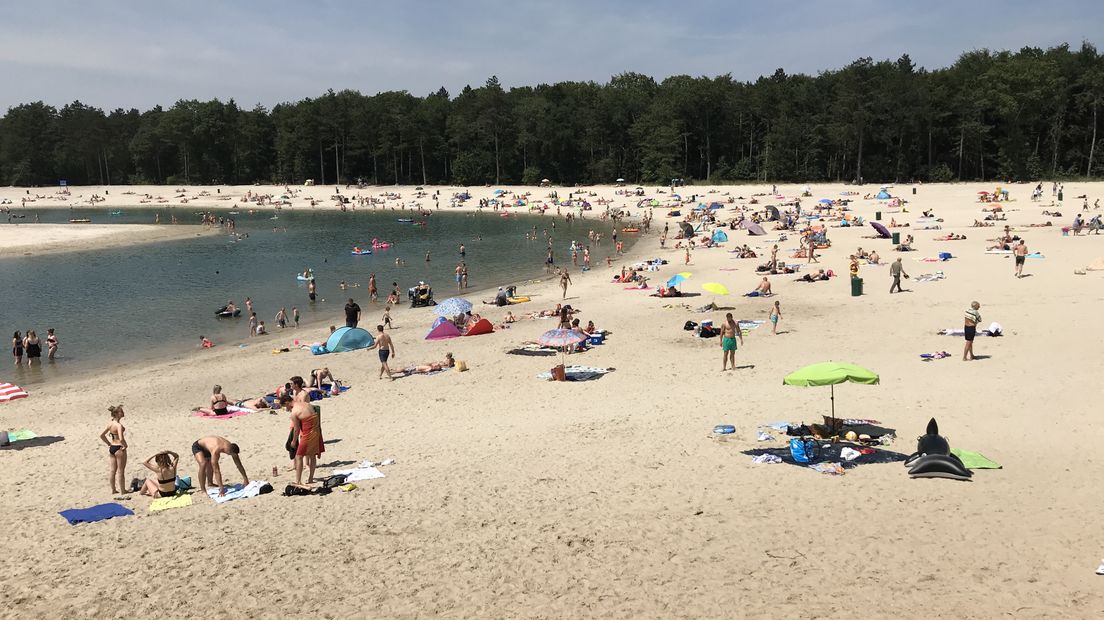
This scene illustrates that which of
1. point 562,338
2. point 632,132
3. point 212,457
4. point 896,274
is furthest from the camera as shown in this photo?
point 632,132

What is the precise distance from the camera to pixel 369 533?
9359 millimetres

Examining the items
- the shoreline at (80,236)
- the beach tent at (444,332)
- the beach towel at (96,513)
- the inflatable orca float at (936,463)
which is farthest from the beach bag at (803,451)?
the shoreline at (80,236)

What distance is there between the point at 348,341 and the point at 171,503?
11.7 m

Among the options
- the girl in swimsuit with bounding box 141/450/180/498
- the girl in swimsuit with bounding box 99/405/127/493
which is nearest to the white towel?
the girl in swimsuit with bounding box 141/450/180/498

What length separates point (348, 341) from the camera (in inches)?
874

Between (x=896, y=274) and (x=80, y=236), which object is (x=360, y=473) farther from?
(x=80, y=236)

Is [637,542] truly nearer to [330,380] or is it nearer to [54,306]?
[330,380]

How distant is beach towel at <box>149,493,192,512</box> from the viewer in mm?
10516

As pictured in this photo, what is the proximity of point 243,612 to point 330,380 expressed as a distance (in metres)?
11.0

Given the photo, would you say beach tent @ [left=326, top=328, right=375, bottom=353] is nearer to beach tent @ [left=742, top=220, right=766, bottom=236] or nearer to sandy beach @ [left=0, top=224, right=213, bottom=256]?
beach tent @ [left=742, top=220, right=766, bottom=236]

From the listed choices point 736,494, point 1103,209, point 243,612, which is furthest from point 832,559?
point 1103,209

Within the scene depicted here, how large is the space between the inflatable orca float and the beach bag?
1.23 meters

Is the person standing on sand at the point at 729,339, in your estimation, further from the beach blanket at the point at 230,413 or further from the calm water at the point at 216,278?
the calm water at the point at 216,278

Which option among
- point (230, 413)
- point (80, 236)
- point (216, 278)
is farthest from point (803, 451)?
point (80, 236)
